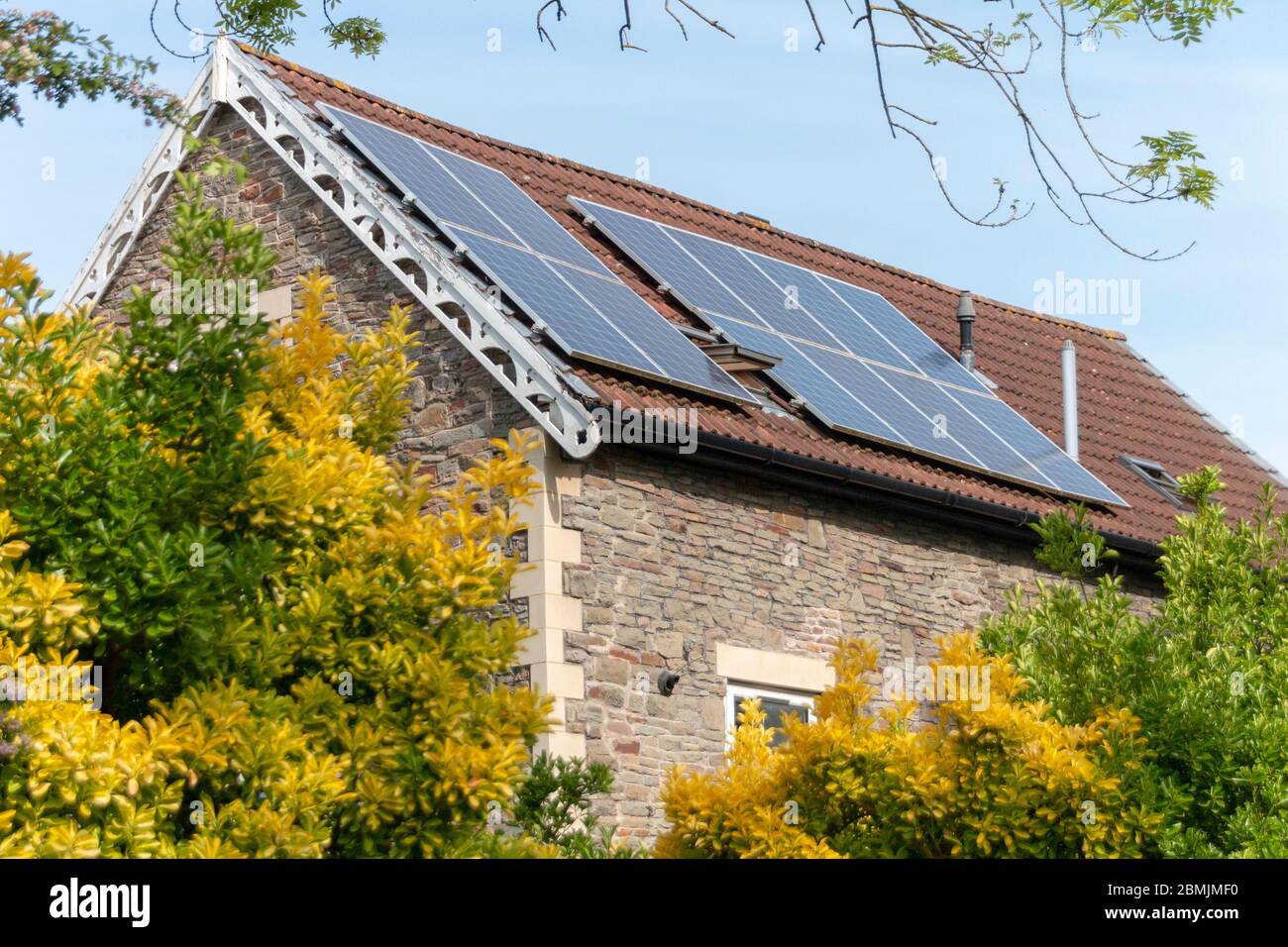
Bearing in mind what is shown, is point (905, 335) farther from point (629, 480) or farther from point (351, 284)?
point (351, 284)

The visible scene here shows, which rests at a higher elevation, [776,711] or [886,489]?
[886,489]

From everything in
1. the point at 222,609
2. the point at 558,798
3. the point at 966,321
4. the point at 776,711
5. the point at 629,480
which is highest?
the point at 966,321

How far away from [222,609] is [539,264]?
303 inches

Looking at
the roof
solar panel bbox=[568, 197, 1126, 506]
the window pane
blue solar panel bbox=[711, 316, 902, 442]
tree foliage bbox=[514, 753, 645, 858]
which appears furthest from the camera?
solar panel bbox=[568, 197, 1126, 506]

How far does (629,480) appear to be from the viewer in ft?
46.0

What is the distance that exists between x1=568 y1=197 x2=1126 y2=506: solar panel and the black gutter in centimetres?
58

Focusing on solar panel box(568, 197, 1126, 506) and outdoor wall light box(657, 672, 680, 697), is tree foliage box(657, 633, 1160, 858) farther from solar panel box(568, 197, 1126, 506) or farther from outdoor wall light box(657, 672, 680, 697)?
solar panel box(568, 197, 1126, 506)

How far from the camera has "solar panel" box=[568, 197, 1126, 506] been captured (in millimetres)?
16594

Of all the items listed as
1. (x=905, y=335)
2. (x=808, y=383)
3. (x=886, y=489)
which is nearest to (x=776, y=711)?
(x=886, y=489)

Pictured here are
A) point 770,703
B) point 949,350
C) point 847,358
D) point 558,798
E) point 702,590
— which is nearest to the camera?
point 558,798

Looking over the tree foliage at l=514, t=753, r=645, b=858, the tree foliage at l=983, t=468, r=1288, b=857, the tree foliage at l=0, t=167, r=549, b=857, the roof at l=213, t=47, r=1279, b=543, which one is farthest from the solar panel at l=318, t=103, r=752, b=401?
the tree foliage at l=0, t=167, r=549, b=857

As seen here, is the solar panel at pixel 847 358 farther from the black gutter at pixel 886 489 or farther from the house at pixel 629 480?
the black gutter at pixel 886 489

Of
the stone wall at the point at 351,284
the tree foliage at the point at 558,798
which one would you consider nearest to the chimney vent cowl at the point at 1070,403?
the stone wall at the point at 351,284

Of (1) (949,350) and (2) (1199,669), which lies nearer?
(2) (1199,669)
